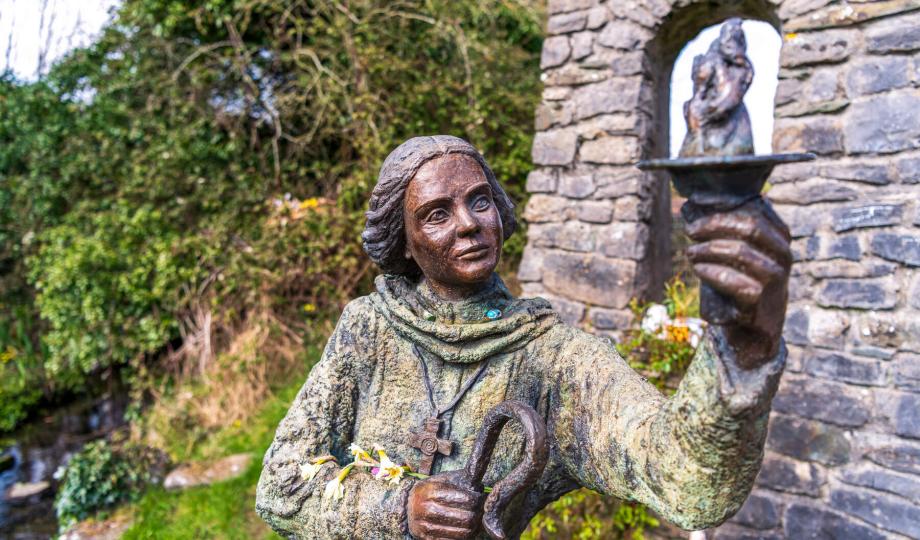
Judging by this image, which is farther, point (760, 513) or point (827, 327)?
point (760, 513)

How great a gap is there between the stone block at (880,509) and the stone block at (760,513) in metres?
0.30

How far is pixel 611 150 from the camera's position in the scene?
159 inches

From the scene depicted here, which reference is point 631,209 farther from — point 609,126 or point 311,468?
point 311,468

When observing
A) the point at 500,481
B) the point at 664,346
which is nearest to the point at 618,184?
the point at 664,346

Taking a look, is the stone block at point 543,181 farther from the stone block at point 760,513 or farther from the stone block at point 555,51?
the stone block at point 760,513

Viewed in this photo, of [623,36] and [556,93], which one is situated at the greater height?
[623,36]

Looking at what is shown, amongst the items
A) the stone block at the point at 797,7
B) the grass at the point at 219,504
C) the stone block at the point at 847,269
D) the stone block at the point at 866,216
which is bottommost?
the grass at the point at 219,504

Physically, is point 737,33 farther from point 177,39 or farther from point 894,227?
point 177,39

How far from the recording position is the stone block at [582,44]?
4.13 meters

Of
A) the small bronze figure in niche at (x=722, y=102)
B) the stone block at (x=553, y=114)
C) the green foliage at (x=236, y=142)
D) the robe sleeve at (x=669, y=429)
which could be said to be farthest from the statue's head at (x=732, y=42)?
the green foliage at (x=236, y=142)

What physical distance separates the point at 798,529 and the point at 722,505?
9.15ft

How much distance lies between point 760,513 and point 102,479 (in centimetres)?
482

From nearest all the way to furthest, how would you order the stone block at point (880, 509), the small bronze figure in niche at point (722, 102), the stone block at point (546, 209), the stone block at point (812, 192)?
the small bronze figure in niche at point (722, 102), the stone block at point (880, 509), the stone block at point (812, 192), the stone block at point (546, 209)

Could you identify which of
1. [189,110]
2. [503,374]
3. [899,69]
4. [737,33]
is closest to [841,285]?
[899,69]
